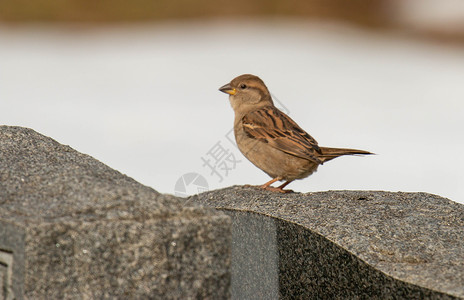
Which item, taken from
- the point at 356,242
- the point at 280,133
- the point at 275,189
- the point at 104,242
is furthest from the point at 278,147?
the point at 104,242

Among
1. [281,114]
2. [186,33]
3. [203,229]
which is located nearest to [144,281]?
[203,229]

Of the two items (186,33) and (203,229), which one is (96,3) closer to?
(186,33)

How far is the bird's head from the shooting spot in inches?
304

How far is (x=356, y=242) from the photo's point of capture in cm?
530

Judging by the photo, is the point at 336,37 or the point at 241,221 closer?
the point at 241,221

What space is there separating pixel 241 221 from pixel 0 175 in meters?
2.11

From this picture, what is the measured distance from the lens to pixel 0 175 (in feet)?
14.4

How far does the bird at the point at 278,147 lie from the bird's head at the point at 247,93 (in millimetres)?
75

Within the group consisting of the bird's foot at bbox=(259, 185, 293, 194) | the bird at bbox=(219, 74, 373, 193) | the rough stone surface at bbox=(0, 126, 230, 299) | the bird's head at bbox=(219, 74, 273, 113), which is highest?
the bird's head at bbox=(219, 74, 273, 113)

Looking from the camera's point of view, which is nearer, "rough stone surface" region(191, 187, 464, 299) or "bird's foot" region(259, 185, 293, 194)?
"rough stone surface" region(191, 187, 464, 299)

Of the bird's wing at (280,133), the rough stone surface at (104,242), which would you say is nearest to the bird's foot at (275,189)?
the bird's wing at (280,133)

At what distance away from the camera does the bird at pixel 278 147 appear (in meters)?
7.04

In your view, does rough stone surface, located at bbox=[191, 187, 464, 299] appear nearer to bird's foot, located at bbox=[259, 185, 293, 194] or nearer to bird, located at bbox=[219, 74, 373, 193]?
bird's foot, located at bbox=[259, 185, 293, 194]

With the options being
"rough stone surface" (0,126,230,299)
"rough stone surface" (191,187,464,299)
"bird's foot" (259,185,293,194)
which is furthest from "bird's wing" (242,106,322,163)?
"rough stone surface" (0,126,230,299)
